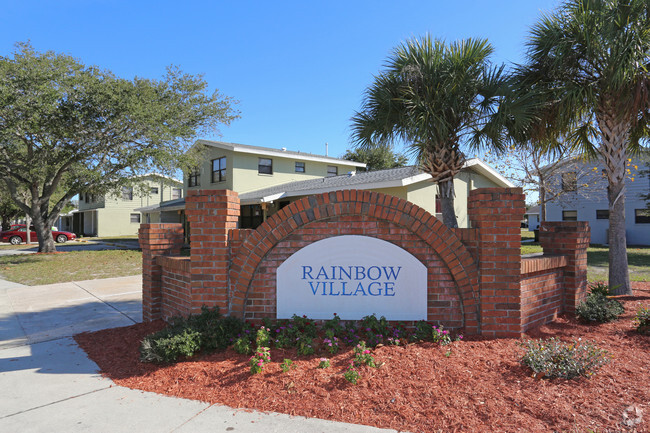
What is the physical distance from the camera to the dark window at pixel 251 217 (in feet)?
73.6

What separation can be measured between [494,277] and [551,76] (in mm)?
5000

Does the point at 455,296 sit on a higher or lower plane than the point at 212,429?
higher

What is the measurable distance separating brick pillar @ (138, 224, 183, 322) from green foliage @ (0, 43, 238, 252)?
12.3 metres

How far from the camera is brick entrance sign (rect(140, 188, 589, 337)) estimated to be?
4.54 meters

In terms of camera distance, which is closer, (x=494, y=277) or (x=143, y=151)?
(x=494, y=277)

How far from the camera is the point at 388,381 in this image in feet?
11.3

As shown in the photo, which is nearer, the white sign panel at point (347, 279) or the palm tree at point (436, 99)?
the white sign panel at point (347, 279)

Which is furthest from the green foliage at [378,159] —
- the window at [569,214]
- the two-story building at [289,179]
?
the window at [569,214]

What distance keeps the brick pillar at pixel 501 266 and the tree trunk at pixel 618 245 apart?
401 cm

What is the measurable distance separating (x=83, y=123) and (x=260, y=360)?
1662 cm

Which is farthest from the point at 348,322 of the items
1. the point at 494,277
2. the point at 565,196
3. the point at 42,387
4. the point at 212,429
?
the point at 565,196

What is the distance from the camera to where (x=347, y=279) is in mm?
4703

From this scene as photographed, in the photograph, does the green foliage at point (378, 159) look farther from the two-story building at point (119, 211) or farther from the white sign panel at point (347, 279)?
the white sign panel at point (347, 279)

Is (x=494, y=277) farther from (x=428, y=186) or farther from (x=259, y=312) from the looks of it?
(x=428, y=186)
